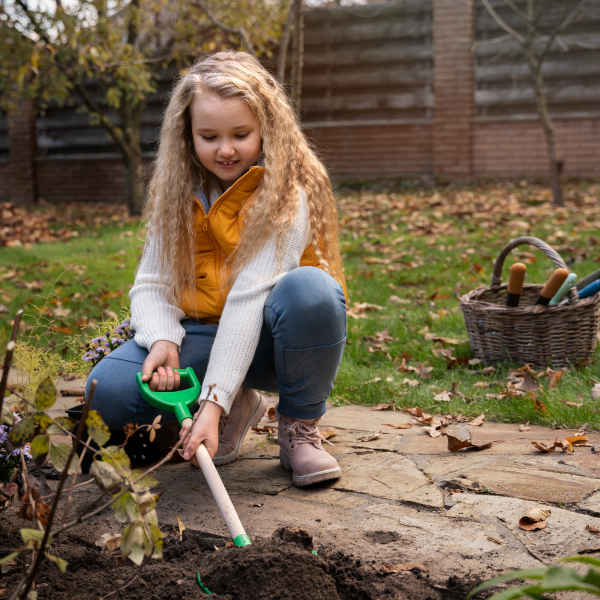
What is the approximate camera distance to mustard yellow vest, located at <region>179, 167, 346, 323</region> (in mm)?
1984

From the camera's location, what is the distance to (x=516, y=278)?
278 cm

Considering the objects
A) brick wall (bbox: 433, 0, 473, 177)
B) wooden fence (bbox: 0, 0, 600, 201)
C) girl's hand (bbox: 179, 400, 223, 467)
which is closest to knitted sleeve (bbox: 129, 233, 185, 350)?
girl's hand (bbox: 179, 400, 223, 467)

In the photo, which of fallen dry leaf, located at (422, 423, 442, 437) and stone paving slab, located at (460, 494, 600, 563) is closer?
stone paving slab, located at (460, 494, 600, 563)

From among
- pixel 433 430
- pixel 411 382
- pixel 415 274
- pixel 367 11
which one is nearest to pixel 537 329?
pixel 411 382

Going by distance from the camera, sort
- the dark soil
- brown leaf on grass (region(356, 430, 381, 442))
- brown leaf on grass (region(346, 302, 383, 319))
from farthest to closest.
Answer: brown leaf on grass (region(346, 302, 383, 319)) < brown leaf on grass (region(356, 430, 381, 442)) < the dark soil

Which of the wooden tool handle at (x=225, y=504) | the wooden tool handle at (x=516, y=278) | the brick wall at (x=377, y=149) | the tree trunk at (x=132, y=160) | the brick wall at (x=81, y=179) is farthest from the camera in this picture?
the brick wall at (x=81, y=179)

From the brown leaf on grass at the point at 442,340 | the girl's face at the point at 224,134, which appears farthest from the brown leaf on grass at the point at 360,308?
the girl's face at the point at 224,134

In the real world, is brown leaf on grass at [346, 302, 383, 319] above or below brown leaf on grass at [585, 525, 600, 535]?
below

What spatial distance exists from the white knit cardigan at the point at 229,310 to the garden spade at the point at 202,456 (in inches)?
1.8

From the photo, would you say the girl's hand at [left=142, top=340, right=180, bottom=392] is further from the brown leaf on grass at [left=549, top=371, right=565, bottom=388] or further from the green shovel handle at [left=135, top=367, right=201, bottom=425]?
the brown leaf on grass at [left=549, top=371, right=565, bottom=388]

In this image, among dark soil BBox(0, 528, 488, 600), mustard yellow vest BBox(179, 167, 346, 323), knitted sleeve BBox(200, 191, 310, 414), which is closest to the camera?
dark soil BBox(0, 528, 488, 600)

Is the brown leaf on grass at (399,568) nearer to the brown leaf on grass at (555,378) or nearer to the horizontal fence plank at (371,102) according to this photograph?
the brown leaf on grass at (555,378)

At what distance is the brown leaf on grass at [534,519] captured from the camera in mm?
1560

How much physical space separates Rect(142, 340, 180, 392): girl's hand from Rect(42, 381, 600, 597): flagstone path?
1.14 feet
